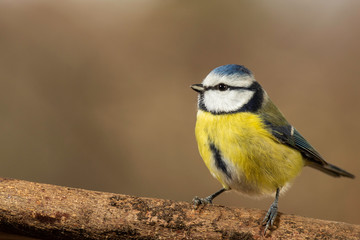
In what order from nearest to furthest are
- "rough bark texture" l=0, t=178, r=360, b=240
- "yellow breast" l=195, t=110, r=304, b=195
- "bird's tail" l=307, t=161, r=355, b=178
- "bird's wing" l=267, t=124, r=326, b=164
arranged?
"rough bark texture" l=0, t=178, r=360, b=240
"yellow breast" l=195, t=110, r=304, b=195
"bird's wing" l=267, t=124, r=326, b=164
"bird's tail" l=307, t=161, r=355, b=178

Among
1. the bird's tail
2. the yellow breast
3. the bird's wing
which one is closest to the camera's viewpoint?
the yellow breast

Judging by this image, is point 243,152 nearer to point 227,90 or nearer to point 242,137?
point 242,137

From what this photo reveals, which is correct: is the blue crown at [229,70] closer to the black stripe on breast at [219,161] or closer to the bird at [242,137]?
the bird at [242,137]

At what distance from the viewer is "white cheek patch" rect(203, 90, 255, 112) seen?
173cm

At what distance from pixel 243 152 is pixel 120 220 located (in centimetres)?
56

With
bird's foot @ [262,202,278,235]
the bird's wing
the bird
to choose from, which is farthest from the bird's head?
bird's foot @ [262,202,278,235]

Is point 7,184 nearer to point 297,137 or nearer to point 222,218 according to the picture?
point 222,218

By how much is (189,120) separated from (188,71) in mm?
429

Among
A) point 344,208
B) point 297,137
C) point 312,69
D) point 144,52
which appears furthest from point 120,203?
point 312,69

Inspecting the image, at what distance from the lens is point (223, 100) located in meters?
1.74

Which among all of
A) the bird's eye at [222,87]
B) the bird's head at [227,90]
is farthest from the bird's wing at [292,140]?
the bird's eye at [222,87]

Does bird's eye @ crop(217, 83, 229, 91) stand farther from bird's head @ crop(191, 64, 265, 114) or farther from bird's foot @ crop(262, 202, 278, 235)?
bird's foot @ crop(262, 202, 278, 235)

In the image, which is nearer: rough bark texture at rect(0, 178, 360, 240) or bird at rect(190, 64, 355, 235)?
rough bark texture at rect(0, 178, 360, 240)

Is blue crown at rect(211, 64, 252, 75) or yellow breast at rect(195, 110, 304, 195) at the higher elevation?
blue crown at rect(211, 64, 252, 75)
